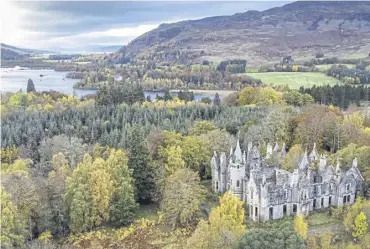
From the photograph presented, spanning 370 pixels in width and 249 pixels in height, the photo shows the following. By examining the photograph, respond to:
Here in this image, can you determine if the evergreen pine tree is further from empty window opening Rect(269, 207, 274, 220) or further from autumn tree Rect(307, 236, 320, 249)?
autumn tree Rect(307, 236, 320, 249)

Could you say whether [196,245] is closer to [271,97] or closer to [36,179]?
[36,179]

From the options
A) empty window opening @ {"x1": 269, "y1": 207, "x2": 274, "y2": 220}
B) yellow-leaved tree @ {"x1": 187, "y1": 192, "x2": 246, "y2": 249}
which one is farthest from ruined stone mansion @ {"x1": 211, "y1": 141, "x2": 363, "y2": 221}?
yellow-leaved tree @ {"x1": 187, "y1": 192, "x2": 246, "y2": 249}

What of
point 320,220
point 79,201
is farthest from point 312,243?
point 79,201

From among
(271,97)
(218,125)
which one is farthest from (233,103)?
(218,125)

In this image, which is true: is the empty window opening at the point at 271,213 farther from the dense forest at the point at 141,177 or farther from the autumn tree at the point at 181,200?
the autumn tree at the point at 181,200

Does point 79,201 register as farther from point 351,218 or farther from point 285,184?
point 351,218

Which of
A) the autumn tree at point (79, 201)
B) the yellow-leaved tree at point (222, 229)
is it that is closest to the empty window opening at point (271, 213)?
the yellow-leaved tree at point (222, 229)
